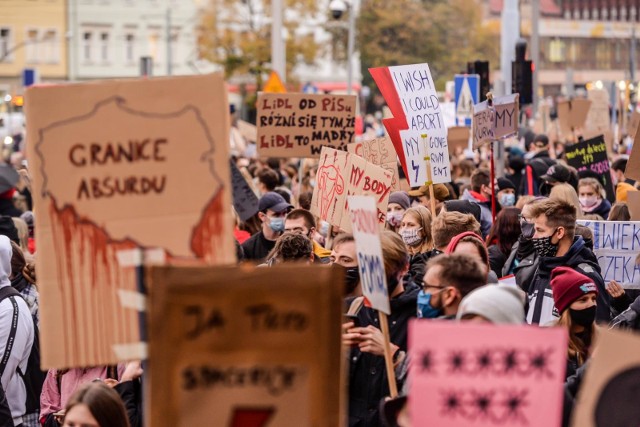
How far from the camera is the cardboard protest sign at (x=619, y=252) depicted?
348 inches

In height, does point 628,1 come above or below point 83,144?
above

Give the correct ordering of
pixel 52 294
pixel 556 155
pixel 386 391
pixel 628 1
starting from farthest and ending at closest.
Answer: pixel 628 1, pixel 556 155, pixel 386 391, pixel 52 294

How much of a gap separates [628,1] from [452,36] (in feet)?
139

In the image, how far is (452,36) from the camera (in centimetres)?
6450

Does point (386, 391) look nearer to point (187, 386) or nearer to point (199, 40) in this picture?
point (187, 386)

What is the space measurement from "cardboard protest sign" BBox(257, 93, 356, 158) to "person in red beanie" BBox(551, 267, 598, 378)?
240 inches

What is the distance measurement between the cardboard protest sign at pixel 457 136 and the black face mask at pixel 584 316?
12987mm

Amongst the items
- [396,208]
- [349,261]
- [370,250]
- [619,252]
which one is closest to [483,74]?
[396,208]

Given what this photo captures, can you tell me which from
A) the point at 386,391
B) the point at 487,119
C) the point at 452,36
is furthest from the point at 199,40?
the point at 386,391

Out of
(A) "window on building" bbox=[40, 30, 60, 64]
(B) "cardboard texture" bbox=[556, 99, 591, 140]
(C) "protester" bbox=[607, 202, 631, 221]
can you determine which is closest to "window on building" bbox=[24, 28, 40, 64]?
(A) "window on building" bbox=[40, 30, 60, 64]

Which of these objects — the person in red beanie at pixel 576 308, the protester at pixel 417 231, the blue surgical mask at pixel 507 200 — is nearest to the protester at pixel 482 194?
the blue surgical mask at pixel 507 200

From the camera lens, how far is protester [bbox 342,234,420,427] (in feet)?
17.7

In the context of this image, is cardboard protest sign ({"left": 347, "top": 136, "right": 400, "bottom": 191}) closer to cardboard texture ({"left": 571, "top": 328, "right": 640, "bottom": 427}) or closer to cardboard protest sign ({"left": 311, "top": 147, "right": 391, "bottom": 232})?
A: cardboard protest sign ({"left": 311, "top": 147, "right": 391, "bottom": 232})

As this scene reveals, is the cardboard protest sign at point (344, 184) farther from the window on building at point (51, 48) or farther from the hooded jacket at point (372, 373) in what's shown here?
the window on building at point (51, 48)
